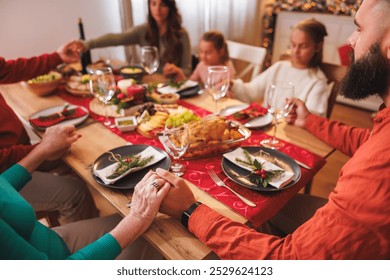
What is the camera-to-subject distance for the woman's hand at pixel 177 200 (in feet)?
2.74

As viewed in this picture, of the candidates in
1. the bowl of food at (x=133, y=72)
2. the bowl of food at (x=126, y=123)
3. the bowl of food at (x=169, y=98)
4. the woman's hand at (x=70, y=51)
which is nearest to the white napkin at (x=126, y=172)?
the bowl of food at (x=126, y=123)

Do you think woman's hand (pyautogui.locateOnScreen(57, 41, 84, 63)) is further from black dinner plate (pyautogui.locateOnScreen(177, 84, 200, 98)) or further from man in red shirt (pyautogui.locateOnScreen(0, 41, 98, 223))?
black dinner plate (pyautogui.locateOnScreen(177, 84, 200, 98))

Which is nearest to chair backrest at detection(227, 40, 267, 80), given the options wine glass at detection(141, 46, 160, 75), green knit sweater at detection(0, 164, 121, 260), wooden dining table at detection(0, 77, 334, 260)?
wooden dining table at detection(0, 77, 334, 260)

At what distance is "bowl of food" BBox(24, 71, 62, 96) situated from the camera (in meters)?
1.70

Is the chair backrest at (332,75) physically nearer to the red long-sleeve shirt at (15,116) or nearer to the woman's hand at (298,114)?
the woman's hand at (298,114)

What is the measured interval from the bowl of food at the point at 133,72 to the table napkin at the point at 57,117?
554 mm

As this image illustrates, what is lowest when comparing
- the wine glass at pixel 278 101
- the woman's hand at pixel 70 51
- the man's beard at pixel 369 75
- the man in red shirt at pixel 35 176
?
the man in red shirt at pixel 35 176

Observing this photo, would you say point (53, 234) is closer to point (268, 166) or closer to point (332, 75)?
point (268, 166)

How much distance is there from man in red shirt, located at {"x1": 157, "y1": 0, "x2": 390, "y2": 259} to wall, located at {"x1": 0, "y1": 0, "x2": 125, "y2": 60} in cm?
Answer: 191

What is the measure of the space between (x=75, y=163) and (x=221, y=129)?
58 cm

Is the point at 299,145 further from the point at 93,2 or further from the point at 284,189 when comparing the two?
the point at 93,2

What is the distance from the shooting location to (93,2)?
2.92 m

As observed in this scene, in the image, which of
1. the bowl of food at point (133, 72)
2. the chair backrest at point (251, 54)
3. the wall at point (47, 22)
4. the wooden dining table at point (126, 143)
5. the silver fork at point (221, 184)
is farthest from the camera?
the wall at point (47, 22)
